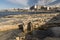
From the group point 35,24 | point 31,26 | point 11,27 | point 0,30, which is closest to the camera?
point 31,26

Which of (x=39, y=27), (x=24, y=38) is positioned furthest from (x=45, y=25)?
(x=24, y=38)

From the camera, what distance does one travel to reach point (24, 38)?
14.7 meters

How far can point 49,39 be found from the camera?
1391 cm

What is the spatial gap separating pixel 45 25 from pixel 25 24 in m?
2.89

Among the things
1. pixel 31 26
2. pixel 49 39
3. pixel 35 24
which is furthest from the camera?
pixel 35 24

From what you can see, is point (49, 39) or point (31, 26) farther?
point (31, 26)

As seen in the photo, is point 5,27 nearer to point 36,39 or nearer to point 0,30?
point 0,30

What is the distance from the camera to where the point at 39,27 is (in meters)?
21.7

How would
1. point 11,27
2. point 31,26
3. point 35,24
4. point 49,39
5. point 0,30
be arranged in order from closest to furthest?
point 49,39
point 31,26
point 35,24
point 0,30
point 11,27

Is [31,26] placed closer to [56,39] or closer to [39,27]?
[39,27]

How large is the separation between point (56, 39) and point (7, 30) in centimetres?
1220

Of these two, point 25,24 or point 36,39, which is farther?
point 25,24

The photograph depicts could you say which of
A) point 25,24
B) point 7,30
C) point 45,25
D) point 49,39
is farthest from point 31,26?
point 49,39

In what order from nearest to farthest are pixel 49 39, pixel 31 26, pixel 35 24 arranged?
1. pixel 49 39
2. pixel 31 26
3. pixel 35 24
